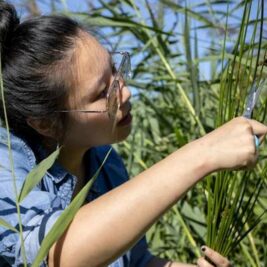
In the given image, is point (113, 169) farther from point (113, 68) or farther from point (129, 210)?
point (129, 210)

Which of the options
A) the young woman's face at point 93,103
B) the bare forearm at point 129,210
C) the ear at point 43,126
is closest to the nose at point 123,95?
the young woman's face at point 93,103

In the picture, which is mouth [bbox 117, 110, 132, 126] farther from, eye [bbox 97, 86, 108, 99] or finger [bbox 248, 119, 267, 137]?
finger [bbox 248, 119, 267, 137]

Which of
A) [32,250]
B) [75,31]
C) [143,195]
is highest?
[75,31]

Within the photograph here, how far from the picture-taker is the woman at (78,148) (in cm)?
98

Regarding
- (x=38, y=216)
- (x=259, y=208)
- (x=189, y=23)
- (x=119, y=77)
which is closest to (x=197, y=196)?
(x=259, y=208)

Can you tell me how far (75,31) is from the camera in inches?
51.0

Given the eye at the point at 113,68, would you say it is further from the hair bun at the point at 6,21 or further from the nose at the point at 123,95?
the hair bun at the point at 6,21

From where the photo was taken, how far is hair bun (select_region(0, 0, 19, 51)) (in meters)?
1.27

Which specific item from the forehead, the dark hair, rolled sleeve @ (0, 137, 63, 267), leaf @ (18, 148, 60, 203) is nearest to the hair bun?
the dark hair

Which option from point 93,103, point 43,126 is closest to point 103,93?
point 93,103

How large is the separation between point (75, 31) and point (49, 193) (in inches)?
11.6

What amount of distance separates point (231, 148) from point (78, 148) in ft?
1.24

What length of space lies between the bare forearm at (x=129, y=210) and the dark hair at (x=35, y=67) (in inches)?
11.9

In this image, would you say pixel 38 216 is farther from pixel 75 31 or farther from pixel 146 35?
pixel 146 35
